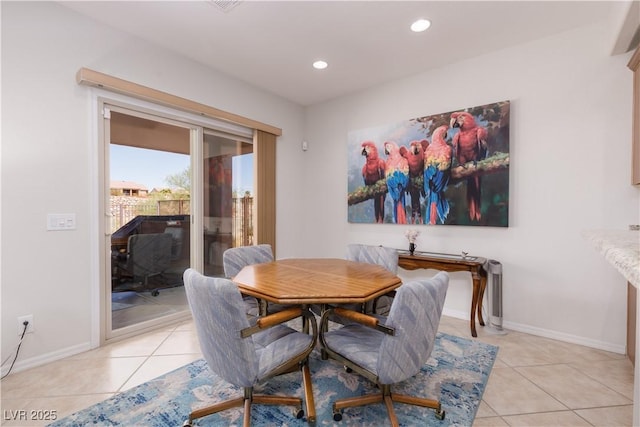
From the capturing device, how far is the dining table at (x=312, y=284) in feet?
5.47

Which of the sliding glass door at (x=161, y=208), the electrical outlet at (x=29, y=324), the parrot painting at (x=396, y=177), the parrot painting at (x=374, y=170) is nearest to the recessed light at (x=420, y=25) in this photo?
the parrot painting at (x=396, y=177)

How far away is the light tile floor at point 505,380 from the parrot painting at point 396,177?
5.12 ft

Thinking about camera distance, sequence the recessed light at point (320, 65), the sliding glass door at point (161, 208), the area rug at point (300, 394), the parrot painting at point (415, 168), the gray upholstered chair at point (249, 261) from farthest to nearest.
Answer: the parrot painting at point (415, 168)
the recessed light at point (320, 65)
the sliding glass door at point (161, 208)
the gray upholstered chair at point (249, 261)
the area rug at point (300, 394)

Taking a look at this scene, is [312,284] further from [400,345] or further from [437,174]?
[437,174]

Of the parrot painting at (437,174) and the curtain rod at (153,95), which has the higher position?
the curtain rod at (153,95)

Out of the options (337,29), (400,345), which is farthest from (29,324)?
(337,29)

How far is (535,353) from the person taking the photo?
2428 millimetres

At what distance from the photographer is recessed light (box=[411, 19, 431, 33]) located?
2.47 metres

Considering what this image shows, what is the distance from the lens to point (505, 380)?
204cm

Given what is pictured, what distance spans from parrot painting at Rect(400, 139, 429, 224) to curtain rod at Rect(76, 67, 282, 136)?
6.38ft

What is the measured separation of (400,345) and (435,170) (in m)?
2.34

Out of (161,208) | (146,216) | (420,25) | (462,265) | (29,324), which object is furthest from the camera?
(161,208)

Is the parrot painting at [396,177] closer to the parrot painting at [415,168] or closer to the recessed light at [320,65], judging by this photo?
the parrot painting at [415,168]

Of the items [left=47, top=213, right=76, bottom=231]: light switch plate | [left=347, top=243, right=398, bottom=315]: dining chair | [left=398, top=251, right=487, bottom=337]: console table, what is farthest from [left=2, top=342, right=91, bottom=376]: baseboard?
[left=398, top=251, right=487, bottom=337]: console table
